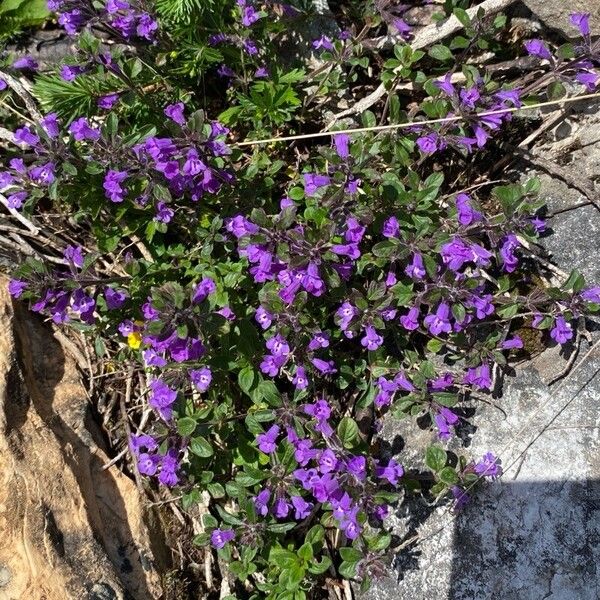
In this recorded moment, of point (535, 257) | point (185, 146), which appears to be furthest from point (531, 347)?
point (185, 146)

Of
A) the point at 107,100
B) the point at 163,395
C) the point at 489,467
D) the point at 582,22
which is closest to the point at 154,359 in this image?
→ the point at 163,395

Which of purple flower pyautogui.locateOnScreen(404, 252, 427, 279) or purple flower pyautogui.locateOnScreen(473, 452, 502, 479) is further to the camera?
purple flower pyautogui.locateOnScreen(473, 452, 502, 479)

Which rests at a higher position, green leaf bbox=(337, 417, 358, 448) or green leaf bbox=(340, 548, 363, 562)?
green leaf bbox=(337, 417, 358, 448)

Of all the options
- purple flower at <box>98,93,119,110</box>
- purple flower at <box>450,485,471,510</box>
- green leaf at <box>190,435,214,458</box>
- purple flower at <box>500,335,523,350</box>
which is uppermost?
purple flower at <box>98,93,119,110</box>

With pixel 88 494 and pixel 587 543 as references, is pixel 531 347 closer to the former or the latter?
pixel 587 543

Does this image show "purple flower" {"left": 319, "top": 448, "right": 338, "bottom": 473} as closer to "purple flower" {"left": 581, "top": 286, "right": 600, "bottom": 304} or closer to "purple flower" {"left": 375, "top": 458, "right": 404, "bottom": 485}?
"purple flower" {"left": 375, "top": 458, "right": 404, "bottom": 485}

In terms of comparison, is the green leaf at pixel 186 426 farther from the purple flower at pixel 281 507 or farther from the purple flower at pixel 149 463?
the purple flower at pixel 281 507

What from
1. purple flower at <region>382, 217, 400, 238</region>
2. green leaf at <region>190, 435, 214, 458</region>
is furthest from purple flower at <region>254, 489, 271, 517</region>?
purple flower at <region>382, 217, 400, 238</region>
